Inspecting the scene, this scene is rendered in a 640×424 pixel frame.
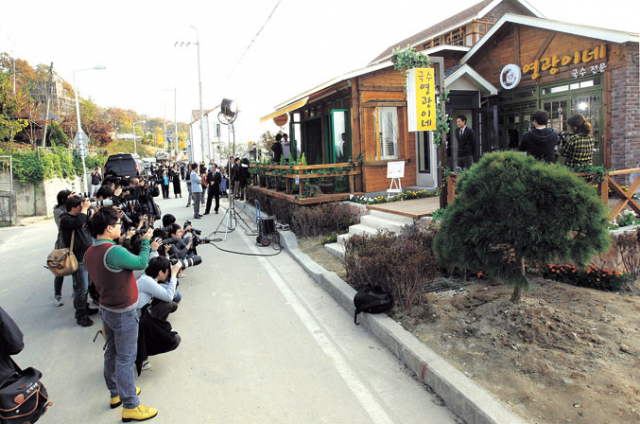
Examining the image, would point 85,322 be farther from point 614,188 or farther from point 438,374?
point 614,188

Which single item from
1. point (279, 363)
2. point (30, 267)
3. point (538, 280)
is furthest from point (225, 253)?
point (538, 280)

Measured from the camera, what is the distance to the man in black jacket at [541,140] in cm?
612

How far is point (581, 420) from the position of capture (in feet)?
10.2

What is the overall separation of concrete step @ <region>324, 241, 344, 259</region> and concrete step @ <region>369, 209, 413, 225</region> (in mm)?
1241

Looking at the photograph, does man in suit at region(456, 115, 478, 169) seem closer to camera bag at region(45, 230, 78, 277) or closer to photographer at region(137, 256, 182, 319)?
photographer at region(137, 256, 182, 319)

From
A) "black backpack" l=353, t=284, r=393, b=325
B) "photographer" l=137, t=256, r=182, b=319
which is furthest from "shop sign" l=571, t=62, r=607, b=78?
"photographer" l=137, t=256, r=182, b=319

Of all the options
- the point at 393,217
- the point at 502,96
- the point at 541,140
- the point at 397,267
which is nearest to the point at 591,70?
the point at 502,96

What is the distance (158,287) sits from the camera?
4785mm

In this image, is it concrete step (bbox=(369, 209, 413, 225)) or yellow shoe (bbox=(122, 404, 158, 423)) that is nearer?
yellow shoe (bbox=(122, 404, 158, 423))

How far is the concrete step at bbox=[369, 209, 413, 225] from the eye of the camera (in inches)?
342

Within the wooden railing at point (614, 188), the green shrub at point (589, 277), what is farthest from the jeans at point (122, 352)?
the green shrub at point (589, 277)

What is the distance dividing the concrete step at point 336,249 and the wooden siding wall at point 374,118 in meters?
3.45

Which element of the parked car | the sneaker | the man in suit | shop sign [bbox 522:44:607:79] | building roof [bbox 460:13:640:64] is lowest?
the sneaker

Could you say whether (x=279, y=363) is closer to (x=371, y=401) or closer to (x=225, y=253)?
(x=371, y=401)
